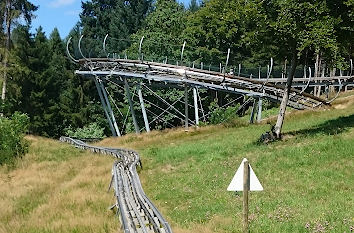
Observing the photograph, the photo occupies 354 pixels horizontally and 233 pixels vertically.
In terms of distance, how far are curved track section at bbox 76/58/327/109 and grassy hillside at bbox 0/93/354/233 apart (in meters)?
8.45

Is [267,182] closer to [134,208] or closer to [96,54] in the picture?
[134,208]

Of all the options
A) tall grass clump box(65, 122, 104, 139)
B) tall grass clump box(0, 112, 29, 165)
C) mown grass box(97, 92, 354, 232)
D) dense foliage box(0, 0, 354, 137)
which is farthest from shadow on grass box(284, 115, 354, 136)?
tall grass clump box(65, 122, 104, 139)

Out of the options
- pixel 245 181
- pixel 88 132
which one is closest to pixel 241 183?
pixel 245 181

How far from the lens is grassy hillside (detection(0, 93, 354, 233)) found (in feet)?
36.2

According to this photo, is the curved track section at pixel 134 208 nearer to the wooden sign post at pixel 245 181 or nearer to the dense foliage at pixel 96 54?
the wooden sign post at pixel 245 181

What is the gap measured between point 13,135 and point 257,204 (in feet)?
80.4

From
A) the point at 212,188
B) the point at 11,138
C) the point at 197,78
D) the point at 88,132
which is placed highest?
the point at 197,78

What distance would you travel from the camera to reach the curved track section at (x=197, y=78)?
36562mm

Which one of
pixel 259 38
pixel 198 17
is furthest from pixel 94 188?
pixel 198 17

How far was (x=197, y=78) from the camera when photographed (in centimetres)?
3731

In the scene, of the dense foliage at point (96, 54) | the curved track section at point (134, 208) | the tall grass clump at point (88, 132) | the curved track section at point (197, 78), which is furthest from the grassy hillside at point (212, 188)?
the tall grass clump at point (88, 132)

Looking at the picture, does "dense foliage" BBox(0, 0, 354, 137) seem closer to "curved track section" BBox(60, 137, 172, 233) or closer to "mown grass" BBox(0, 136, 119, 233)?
"mown grass" BBox(0, 136, 119, 233)

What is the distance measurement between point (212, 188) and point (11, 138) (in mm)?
21302

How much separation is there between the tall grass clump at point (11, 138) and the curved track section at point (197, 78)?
9.74 m
